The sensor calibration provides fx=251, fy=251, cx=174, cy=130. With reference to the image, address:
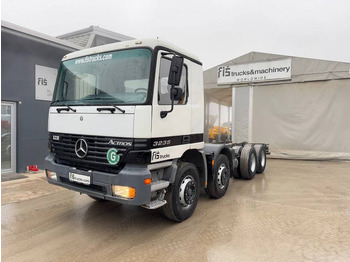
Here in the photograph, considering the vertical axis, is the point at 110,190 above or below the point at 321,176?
above

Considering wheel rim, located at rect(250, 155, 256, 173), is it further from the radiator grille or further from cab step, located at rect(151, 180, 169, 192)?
the radiator grille

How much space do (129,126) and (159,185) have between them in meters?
0.94

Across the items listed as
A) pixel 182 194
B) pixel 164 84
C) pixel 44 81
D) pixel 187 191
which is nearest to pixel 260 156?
pixel 187 191

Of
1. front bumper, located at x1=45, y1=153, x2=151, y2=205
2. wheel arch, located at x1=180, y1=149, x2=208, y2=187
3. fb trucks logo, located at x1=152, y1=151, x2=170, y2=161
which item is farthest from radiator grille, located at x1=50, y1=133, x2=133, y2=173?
wheel arch, located at x1=180, y1=149, x2=208, y2=187

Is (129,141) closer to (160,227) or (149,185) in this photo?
(149,185)

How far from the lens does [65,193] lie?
570 cm

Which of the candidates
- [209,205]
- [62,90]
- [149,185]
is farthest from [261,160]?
[62,90]

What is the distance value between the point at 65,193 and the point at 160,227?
2.87m

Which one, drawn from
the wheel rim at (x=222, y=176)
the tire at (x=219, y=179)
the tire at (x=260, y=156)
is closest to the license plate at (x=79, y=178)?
the tire at (x=219, y=179)

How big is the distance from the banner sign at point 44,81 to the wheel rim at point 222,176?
6.15 meters

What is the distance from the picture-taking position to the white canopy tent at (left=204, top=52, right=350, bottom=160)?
10211mm

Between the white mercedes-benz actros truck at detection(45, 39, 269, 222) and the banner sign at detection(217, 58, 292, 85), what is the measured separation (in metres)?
7.88

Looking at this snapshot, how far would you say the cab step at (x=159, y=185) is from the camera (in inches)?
134

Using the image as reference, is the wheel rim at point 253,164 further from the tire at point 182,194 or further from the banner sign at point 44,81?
the banner sign at point 44,81
